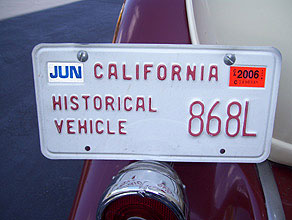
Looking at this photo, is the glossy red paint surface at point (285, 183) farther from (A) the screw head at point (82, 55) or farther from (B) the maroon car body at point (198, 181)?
(A) the screw head at point (82, 55)

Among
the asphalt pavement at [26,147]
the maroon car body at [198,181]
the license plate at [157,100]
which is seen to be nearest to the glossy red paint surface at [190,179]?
the maroon car body at [198,181]

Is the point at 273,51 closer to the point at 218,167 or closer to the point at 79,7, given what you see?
the point at 218,167

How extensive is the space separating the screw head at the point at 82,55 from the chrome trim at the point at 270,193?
2.70ft

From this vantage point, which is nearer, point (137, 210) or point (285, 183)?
point (137, 210)

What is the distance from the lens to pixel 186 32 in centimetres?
160

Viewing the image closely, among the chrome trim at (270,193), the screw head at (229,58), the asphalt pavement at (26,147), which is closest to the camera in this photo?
the screw head at (229,58)

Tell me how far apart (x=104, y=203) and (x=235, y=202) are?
1.68 feet

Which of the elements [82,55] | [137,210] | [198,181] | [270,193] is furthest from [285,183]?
[82,55]

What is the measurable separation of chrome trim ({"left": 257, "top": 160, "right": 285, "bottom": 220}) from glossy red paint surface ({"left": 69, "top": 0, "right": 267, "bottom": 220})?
21 millimetres

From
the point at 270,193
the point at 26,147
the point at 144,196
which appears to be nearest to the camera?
the point at 144,196

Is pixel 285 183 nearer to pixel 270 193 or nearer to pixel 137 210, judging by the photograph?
pixel 270 193

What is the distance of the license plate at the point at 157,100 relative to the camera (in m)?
1.06

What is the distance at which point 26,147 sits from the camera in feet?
10.9

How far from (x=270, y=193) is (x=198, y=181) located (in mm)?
271
